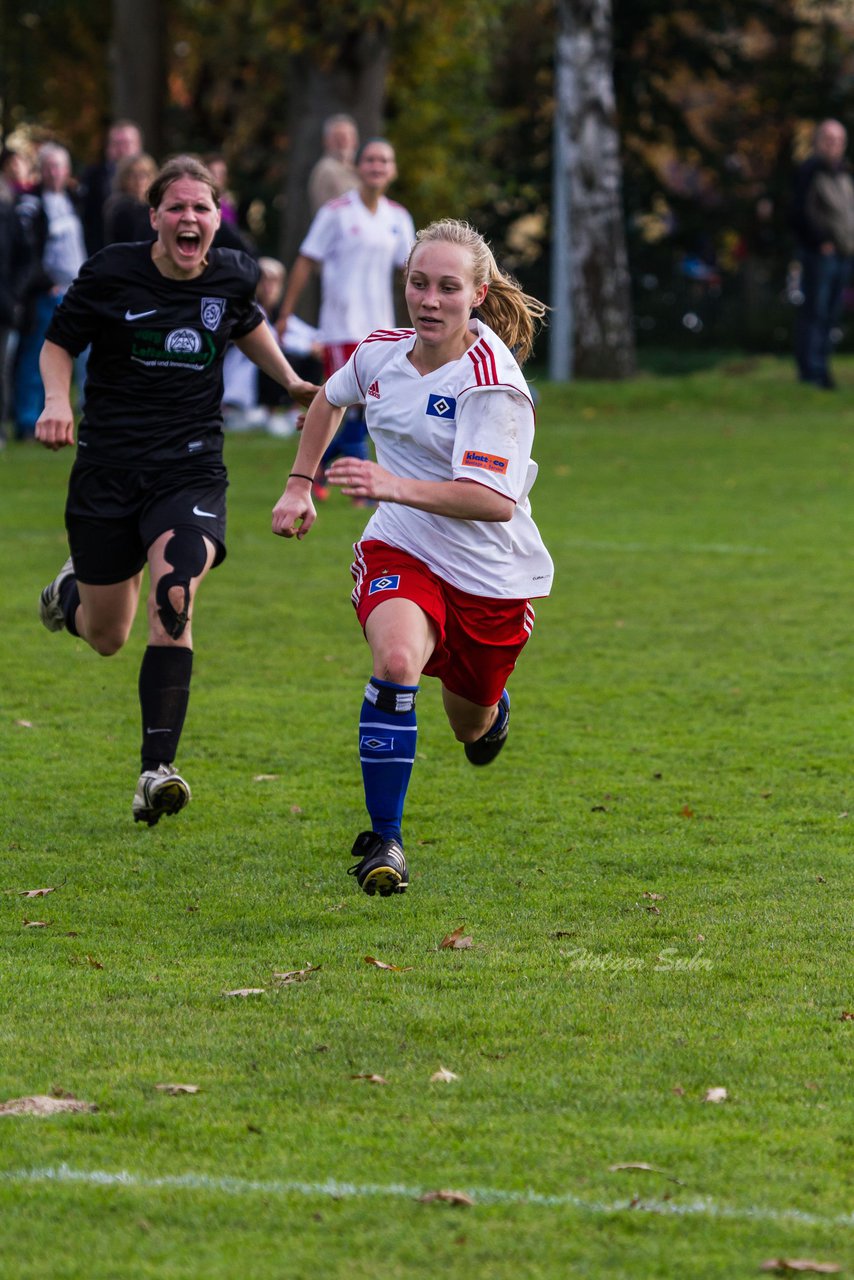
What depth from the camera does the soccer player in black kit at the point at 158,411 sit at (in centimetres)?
686

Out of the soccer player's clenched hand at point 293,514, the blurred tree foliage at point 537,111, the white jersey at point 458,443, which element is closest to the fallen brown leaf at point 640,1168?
the white jersey at point 458,443

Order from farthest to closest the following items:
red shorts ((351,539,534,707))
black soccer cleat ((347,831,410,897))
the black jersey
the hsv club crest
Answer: the hsv club crest, the black jersey, red shorts ((351,539,534,707)), black soccer cleat ((347,831,410,897))

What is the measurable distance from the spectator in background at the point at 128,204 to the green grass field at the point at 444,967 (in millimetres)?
5142

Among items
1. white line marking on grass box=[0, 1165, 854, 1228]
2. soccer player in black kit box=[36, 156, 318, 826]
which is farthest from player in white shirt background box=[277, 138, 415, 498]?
white line marking on grass box=[0, 1165, 854, 1228]

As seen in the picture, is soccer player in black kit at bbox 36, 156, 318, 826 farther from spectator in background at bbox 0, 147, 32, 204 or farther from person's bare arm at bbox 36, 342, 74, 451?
spectator in background at bbox 0, 147, 32, 204

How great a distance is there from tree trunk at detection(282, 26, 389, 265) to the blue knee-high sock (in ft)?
63.2

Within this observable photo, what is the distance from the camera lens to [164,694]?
270 inches

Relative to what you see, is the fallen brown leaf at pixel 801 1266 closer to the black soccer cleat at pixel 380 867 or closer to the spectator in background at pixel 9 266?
the black soccer cleat at pixel 380 867

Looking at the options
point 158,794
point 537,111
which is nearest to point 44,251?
point 158,794

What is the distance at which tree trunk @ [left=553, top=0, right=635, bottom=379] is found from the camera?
24703 mm

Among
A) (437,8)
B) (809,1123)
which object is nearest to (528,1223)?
(809,1123)

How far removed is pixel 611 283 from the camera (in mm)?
25359

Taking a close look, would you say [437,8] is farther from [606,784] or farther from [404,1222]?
[404,1222]

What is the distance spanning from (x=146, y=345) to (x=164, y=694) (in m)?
1.21
